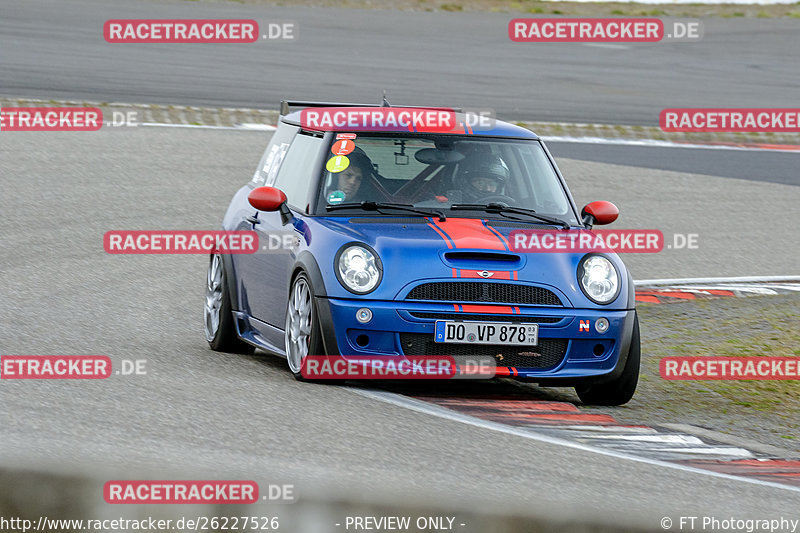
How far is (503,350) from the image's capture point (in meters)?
7.98

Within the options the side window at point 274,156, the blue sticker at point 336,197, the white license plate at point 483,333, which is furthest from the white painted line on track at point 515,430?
the side window at point 274,156

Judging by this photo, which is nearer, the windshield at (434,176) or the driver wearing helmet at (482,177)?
the windshield at (434,176)

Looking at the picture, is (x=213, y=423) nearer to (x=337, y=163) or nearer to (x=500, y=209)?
(x=337, y=163)

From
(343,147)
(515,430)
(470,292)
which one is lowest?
(515,430)

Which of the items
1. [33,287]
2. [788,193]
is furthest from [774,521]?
[788,193]

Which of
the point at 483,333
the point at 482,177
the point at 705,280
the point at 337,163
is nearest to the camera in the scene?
Result: the point at 483,333

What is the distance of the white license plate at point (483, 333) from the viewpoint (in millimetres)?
7910

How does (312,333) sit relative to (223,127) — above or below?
below

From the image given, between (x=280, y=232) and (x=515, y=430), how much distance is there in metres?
2.17

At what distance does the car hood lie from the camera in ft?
26.1


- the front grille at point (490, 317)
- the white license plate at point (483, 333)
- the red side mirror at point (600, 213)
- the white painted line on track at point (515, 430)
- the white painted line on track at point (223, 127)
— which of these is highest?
the white painted line on track at point (223, 127)

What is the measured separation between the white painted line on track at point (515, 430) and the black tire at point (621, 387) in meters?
1.09

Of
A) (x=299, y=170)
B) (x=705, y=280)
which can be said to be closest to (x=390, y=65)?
(x=705, y=280)

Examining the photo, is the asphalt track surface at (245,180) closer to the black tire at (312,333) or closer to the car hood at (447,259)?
the black tire at (312,333)
